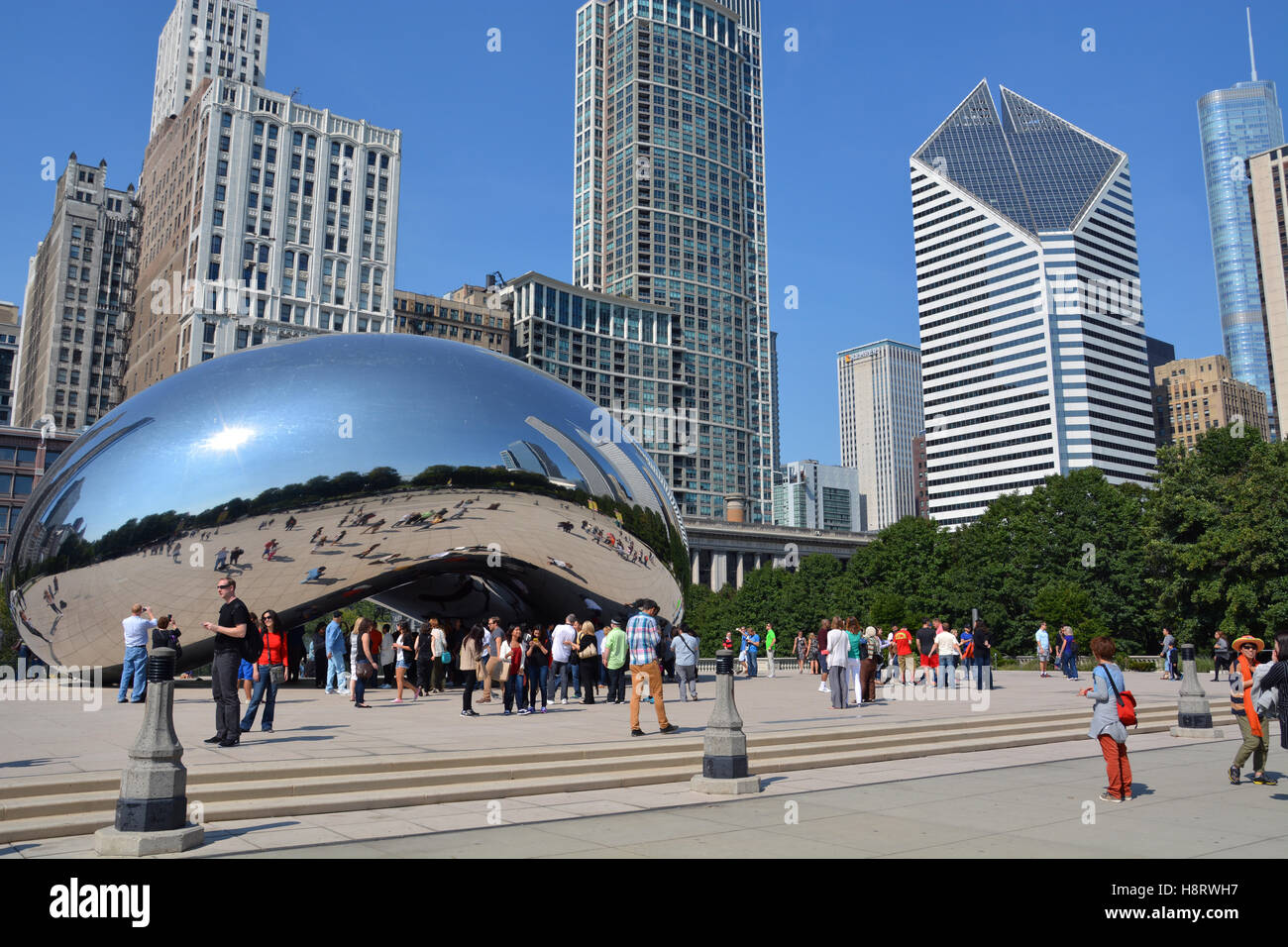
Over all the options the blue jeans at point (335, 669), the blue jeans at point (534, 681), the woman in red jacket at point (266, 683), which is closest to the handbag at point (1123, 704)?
the blue jeans at point (534, 681)

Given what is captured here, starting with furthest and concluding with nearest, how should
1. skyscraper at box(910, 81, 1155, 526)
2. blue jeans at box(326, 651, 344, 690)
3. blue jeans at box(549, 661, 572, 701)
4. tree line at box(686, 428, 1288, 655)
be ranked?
1. skyscraper at box(910, 81, 1155, 526)
2. tree line at box(686, 428, 1288, 655)
3. blue jeans at box(326, 651, 344, 690)
4. blue jeans at box(549, 661, 572, 701)

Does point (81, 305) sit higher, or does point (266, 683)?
point (81, 305)

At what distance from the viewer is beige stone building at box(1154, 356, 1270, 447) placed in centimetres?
18375

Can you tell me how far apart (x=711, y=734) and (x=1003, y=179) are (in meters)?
204

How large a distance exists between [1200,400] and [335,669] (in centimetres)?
20450

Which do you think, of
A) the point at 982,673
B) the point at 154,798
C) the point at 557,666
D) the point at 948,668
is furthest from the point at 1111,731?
the point at 982,673

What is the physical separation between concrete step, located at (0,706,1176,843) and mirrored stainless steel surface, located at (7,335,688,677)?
626 centimetres

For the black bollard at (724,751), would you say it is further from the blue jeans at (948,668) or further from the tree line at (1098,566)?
the tree line at (1098,566)

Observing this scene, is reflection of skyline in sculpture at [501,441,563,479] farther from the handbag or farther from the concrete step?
the handbag

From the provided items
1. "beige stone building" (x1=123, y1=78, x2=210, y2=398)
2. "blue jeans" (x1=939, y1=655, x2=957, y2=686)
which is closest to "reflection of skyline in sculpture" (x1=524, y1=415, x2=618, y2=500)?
"blue jeans" (x1=939, y1=655, x2=957, y2=686)

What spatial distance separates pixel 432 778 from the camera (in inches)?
370

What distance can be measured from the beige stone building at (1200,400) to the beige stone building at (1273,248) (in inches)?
628

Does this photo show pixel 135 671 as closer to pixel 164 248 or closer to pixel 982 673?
pixel 982 673
